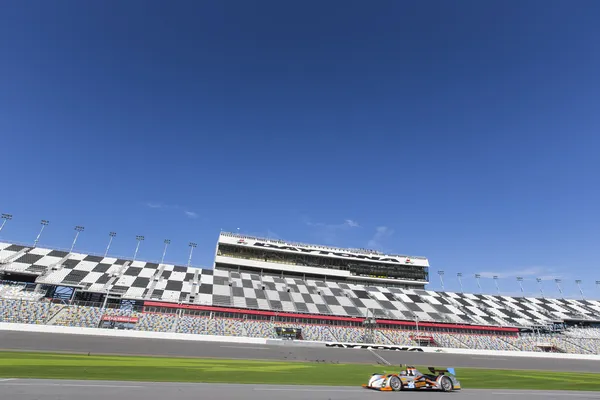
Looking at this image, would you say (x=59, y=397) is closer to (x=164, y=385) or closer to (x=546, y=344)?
(x=164, y=385)

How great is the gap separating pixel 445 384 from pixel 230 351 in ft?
74.8

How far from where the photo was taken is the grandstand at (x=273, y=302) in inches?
1661

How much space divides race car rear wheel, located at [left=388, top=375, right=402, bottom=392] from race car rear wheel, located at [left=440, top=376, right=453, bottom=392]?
2.17m

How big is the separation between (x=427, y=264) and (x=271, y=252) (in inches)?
1496

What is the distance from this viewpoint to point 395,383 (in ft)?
45.7

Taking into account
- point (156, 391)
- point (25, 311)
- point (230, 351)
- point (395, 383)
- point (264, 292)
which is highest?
point (264, 292)

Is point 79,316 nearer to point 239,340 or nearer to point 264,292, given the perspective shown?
point 239,340

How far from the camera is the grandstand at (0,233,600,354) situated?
42188mm

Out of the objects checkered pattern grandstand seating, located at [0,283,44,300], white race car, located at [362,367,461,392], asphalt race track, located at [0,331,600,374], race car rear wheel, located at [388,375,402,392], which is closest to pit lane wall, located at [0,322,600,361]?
asphalt race track, located at [0,331,600,374]

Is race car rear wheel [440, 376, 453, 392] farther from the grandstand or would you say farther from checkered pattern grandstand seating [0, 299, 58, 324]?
checkered pattern grandstand seating [0, 299, 58, 324]

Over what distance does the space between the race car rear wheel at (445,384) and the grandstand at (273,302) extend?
32568 millimetres

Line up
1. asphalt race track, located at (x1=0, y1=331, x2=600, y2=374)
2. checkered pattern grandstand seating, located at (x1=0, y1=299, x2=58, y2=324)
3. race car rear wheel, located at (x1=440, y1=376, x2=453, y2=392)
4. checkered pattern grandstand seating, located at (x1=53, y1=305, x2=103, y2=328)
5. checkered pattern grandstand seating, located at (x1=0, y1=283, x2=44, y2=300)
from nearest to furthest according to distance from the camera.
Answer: race car rear wheel, located at (x1=440, y1=376, x2=453, y2=392) < asphalt race track, located at (x1=0, y1=331, x2=600, y2=374) < checkered pattern grandstand seating, located at (x1=0, y1=299, x2=58, y2=324) < checkered pattern grandstand seating, located at (x1=53, y1=305, x2=103, y2=328) < checkered pattern grandstand seating, located at (x1=0, y1=283, x2=44, y2=300)

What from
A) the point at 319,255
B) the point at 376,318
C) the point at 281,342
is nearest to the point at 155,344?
the point at 281,342

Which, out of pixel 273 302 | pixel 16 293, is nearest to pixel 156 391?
pixel 273 302
